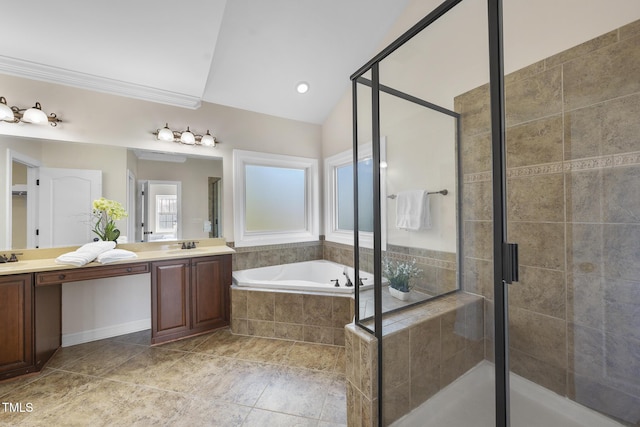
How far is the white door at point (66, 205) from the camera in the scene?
2.26 m

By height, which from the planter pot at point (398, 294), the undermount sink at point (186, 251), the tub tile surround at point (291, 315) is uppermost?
the undermount sink at point (186, 251)

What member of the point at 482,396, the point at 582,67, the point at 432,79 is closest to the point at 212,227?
the point at 432,79

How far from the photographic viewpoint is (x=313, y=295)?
246 centimetres

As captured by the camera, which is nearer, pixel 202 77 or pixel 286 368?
pixel 286 368

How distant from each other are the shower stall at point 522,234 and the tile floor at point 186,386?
1.65 feet

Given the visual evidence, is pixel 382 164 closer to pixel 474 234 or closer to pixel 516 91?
pixel 474 234

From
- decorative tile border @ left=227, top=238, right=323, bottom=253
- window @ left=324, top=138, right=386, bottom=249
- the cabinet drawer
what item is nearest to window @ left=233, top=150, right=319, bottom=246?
decorative tile border @ left=227, top=238, right=323, bottom=253

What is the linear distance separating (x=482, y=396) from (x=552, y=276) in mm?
795

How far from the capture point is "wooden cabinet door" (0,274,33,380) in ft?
6.07

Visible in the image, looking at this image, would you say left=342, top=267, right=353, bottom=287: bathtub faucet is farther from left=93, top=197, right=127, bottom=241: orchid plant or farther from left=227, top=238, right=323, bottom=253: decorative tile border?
left=93, top=197, right=127, bottom=241: orchid plant

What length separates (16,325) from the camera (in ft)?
6.19

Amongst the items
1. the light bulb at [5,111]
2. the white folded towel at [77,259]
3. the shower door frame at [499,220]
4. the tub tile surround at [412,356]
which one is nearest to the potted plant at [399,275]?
the tub tile surround at [412,356]

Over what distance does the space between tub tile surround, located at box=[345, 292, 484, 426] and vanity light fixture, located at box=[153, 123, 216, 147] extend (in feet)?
8.34

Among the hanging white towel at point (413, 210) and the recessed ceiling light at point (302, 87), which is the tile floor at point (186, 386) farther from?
the recessed ceiling light at point (302, 87)
